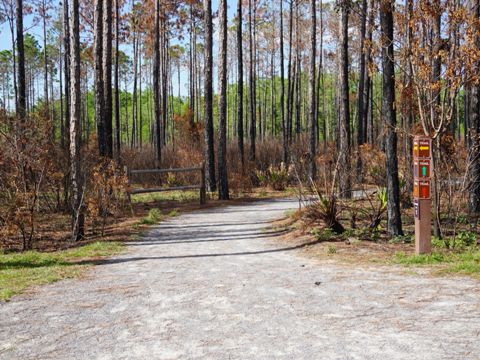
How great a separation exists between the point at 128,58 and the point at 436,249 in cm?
4756

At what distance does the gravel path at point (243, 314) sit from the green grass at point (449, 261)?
457 mm

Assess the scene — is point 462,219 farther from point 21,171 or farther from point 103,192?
point 21,171

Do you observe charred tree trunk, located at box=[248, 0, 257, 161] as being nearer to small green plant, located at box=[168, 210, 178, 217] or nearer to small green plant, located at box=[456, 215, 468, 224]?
small green plant, located at box=[168, 210, 178, 217]

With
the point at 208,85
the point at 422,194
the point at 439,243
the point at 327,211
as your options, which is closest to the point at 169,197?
the point at 208,85

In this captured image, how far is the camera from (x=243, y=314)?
4.14 metres

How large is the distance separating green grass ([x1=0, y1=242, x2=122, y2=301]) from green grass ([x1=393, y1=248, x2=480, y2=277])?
433 centimetres

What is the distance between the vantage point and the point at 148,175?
65.7ft

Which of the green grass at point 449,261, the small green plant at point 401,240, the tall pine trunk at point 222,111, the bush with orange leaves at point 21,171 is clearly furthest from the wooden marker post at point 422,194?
the tall pine trunk at point 222,111

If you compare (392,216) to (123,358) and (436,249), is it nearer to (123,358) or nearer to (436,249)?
(436,249)

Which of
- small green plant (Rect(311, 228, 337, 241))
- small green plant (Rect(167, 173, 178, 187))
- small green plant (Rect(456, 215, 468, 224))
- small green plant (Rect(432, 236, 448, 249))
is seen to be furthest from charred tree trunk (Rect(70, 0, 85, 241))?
small green plant (Rect(167, 173, 178, 187))

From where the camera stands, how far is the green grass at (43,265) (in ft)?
17.9

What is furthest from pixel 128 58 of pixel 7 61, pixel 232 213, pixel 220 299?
pixel 220 299

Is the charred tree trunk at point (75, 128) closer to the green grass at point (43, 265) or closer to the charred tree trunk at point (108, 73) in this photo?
the green grass at point (43, 265)

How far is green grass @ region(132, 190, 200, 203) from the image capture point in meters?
15.8
